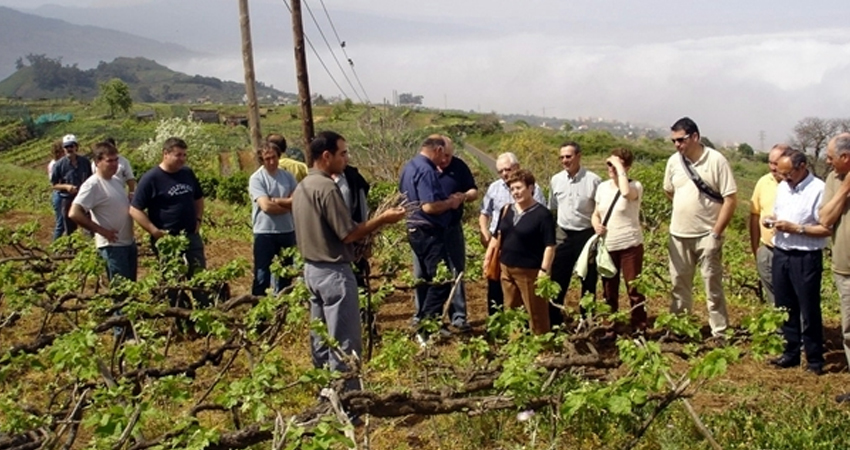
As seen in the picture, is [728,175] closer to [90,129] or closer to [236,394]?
[236,394]

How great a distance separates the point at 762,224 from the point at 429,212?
7.96ft

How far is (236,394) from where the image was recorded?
3.04 metres

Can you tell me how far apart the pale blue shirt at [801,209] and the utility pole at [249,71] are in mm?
8718

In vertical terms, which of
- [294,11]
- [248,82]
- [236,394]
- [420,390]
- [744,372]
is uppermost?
[294,11]

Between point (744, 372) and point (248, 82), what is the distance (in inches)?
391

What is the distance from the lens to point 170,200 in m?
5.92

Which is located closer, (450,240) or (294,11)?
(450,240)

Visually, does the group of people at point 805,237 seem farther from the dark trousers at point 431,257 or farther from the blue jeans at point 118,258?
the blue jeans at point 118,258

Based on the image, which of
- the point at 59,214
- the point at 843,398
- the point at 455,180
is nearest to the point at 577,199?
the point at 455,180

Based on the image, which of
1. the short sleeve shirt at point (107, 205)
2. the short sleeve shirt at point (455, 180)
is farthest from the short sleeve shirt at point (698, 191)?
the short sleeve shirt at point (107, 205)

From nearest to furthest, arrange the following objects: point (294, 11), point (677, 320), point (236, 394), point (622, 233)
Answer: point (236, 394) < point (677, 320) < point (622, 233) < point (294, 11)

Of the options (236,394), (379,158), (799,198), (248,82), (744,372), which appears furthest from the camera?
(379,158)

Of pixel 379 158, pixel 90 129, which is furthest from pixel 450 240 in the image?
pixel 90 129

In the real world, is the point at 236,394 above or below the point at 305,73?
below
